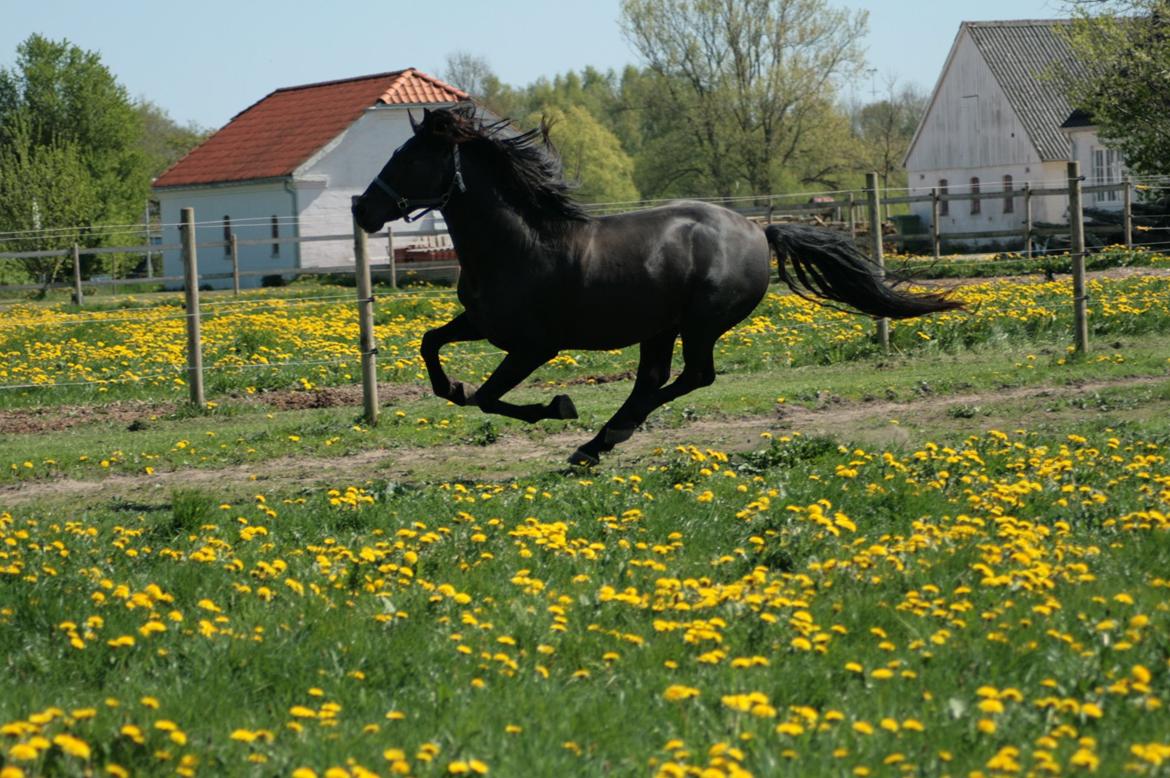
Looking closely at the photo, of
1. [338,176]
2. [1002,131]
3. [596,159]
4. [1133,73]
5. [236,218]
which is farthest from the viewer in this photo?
[596,159]

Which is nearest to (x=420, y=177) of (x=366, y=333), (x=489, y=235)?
(x=489, y=235)

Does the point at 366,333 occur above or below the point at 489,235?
below

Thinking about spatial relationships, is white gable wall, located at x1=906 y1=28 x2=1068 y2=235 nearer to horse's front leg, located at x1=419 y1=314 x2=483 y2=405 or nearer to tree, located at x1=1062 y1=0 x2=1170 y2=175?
tree, located at x1=1062 y1=0 x2=1170 y2=175

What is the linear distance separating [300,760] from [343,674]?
95cm

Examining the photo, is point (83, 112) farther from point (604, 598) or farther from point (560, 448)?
point (604, 598)

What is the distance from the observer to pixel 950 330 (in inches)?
677

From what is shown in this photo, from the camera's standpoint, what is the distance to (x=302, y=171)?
4631 centimetres

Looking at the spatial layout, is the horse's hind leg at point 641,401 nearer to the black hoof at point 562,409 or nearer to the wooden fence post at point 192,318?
the black hoof at point 562,409

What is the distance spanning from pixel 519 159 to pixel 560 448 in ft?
7.68

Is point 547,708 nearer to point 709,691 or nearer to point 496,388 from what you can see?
point 709,691

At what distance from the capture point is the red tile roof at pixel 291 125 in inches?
1860

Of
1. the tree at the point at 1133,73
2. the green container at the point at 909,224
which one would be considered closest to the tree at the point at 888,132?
the green container at the point at 909,224

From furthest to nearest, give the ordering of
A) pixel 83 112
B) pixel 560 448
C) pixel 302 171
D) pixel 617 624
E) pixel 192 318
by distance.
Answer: pixel 83 112 < pixel 302 171 < pixel 192 318 < pixel 560 448 < pixel 617 624

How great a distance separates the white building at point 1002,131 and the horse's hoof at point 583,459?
39534 mm
